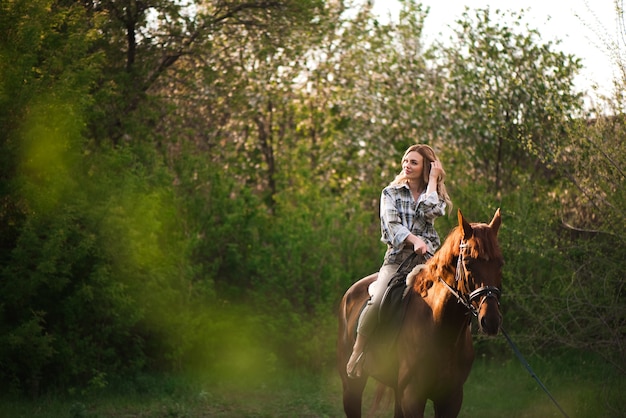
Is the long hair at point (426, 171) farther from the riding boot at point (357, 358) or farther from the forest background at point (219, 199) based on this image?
the forest background at point (219, 199)

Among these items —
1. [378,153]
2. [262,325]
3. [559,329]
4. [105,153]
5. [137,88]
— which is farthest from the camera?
[378,153]

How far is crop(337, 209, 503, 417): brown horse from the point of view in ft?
17.9

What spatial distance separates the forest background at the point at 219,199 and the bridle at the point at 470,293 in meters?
3.66

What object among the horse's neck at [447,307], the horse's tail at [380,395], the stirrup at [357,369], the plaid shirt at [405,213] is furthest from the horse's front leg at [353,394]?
the horse's neck at [447,307]

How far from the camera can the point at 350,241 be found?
14.2 meters

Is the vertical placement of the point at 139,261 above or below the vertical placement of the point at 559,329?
below

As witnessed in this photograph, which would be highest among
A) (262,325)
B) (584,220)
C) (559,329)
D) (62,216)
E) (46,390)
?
(584,220)

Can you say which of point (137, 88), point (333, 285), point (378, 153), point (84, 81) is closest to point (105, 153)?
point (84, 81)

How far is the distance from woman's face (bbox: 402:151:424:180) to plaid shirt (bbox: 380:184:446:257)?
0.11m

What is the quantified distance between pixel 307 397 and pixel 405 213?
5.71 m

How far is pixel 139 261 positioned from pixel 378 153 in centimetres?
1171

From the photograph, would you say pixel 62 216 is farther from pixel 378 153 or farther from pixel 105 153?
pixel 378 153

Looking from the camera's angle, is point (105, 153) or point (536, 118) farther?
point (536, 118)

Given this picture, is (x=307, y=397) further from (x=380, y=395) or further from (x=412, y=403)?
(x=412, y=403)
